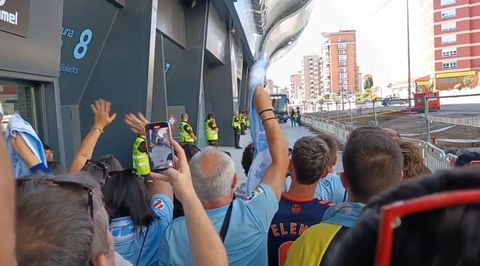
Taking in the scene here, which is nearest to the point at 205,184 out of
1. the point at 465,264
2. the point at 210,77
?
the point at 465,264

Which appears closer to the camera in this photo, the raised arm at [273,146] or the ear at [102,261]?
the ear at [102,261]

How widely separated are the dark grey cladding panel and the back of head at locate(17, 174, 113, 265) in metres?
4.61

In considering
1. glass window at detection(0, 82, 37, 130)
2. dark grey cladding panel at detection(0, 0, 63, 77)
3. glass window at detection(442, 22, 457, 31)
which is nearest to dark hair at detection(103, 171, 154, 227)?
dark grey cladding panel at detection(0, 0, 63, 77)

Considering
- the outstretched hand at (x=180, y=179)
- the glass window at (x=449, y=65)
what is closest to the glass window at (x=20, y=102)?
the outstretched hand at (x=180, y=179)

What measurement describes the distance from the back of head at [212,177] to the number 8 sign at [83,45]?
801 centimetres

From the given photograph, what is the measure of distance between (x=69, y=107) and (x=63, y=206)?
30.0 feet

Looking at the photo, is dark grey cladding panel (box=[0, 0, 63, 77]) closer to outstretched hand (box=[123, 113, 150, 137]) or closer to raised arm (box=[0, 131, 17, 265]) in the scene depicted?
outstretched hand (box=[123, 113, 150, 137])

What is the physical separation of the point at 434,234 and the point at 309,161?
7.55ft

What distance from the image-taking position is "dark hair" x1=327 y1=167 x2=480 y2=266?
2.43ft

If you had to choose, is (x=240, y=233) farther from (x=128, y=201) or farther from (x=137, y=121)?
(x=137, y=121)

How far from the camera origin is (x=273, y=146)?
2.89 metres

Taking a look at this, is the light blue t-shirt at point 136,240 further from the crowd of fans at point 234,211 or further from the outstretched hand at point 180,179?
the outstretched hand at point 180,179

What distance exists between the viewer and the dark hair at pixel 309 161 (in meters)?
3.04

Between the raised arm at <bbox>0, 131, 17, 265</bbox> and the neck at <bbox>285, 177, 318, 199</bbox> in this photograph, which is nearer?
the raised arm at <bbox>0, 131, 17, 265</bbox>
